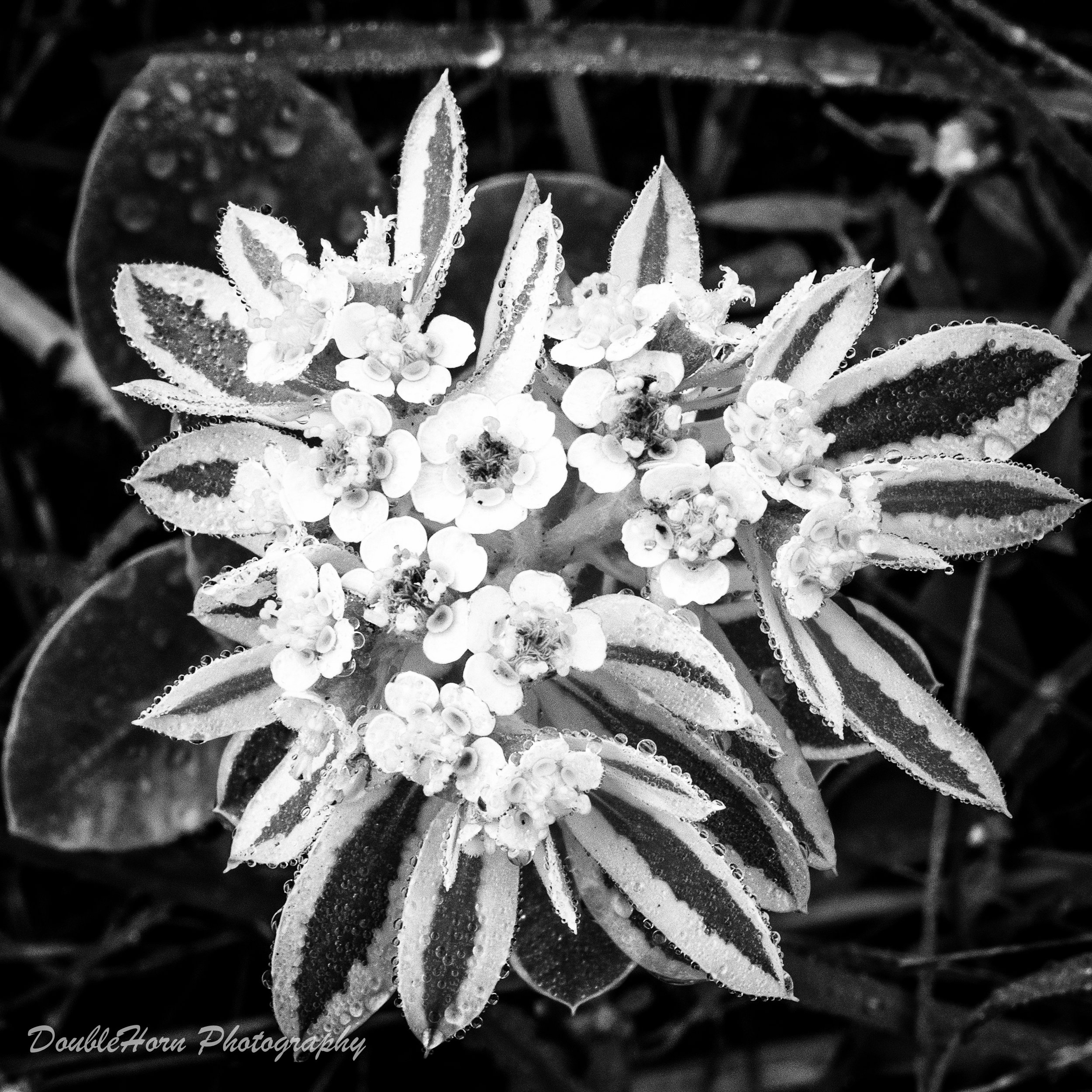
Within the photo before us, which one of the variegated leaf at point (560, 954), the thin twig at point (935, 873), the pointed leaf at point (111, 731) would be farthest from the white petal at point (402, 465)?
the thin twig at point (935, 873)

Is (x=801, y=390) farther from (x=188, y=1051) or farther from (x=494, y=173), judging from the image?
(x=188, y=1051)

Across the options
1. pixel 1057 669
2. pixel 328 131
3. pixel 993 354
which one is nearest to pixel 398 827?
pixel 993 354

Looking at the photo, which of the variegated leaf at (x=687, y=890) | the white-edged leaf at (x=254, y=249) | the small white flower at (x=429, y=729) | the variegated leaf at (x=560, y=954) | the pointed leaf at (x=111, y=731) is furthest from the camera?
the pointed leaf at (x=111, y=731)

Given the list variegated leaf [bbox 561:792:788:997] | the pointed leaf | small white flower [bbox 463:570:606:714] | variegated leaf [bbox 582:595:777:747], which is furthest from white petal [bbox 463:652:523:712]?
the pointed leaf

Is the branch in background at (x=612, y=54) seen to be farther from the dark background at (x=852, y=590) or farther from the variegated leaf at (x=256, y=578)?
the variegated leaf at (x=256, y=578)

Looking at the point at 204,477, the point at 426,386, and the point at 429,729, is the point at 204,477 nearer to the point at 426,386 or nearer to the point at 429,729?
the point at 426,386

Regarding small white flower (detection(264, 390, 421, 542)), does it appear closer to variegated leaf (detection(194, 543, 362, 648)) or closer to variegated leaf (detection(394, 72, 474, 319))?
variegated leaf (detection(194, 543, 362, 648))
